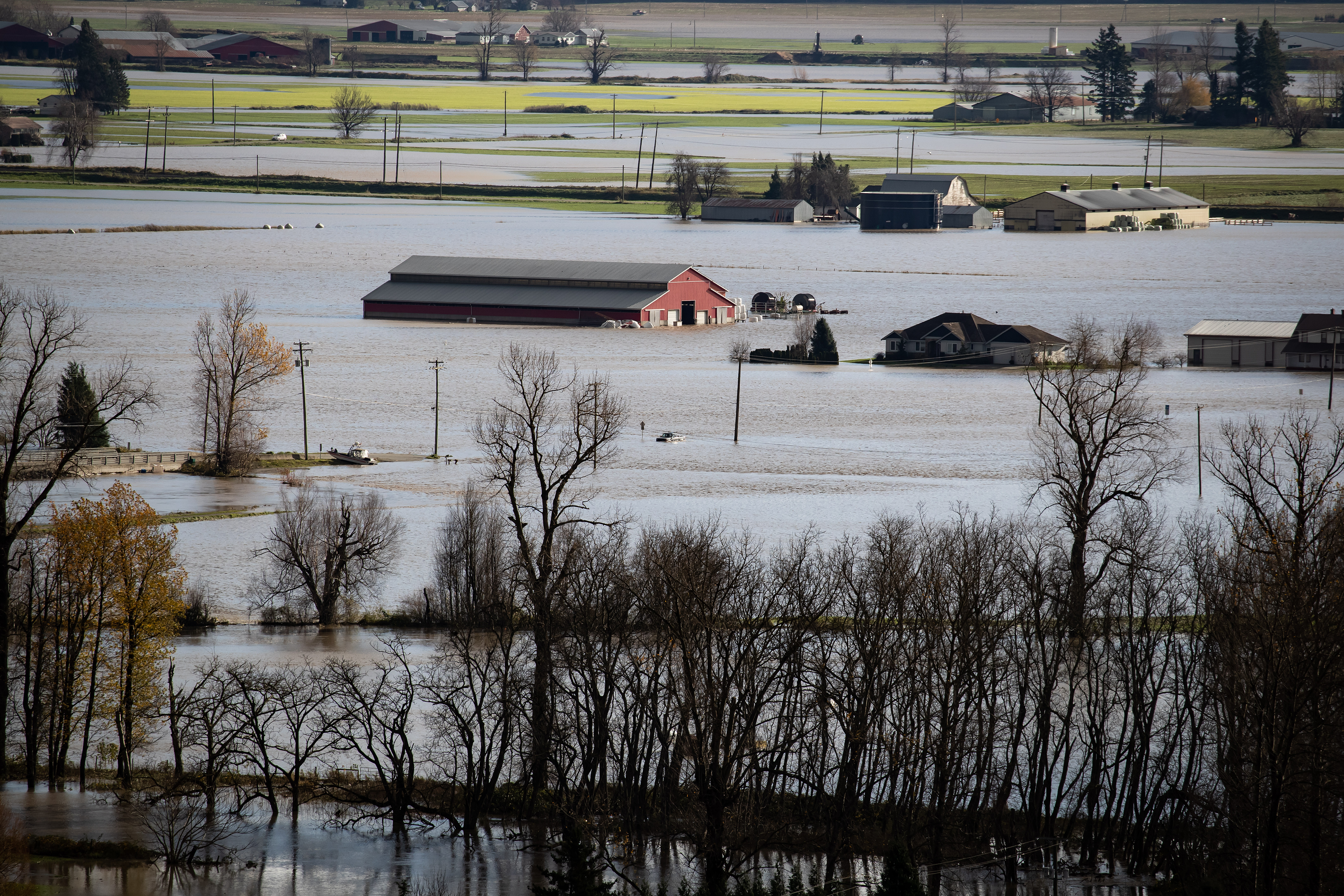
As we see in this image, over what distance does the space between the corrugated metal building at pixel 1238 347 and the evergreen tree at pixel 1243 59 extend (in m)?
63.6

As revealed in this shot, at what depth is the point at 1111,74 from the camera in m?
115

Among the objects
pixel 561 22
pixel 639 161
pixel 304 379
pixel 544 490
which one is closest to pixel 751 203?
pixel 639 161

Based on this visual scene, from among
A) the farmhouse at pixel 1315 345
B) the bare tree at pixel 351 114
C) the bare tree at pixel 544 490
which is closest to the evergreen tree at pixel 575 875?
the bare tree at pixel 544 490

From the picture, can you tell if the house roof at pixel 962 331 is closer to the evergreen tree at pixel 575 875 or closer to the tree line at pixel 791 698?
the tree line at pixel 791 698

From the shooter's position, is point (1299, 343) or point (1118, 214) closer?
point (1299, 343)

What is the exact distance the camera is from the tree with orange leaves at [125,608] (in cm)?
1808

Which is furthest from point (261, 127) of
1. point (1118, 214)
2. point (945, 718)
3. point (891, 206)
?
point (945, 718)

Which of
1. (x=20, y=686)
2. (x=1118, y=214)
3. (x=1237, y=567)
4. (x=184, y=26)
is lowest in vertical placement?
(x=20, y=686)

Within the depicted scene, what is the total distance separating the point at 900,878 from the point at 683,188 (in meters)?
83.3

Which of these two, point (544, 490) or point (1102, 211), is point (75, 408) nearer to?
point (544, 490)

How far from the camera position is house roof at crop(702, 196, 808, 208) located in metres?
94.8

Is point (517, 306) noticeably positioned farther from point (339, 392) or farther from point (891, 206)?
point (891, 206)

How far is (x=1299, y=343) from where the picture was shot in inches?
1770

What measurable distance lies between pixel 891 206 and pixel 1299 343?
1846 inches
